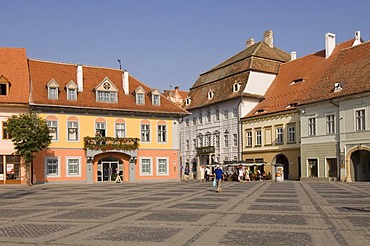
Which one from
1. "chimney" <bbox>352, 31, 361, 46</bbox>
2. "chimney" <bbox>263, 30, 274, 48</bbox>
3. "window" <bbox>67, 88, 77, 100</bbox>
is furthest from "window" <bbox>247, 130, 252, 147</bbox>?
"window" <bbox>67, 88, 77, 100</bbox>

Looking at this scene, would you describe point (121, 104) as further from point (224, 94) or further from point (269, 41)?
point (269, 41)

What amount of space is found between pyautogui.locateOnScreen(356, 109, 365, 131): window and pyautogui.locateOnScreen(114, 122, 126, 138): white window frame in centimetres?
2035

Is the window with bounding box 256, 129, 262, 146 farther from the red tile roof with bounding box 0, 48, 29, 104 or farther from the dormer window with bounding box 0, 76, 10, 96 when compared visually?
the dormer window with bounding box 0, 76, 10, 96

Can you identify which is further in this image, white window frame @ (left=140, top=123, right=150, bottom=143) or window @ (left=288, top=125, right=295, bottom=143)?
window @ (left=288, top=125, right=295, bottom=143)

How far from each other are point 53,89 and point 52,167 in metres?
6.75

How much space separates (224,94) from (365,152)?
21.5 metres

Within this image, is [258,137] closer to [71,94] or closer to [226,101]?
[226,101]

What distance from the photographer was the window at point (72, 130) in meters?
43.4

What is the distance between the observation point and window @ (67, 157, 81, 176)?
43094mm

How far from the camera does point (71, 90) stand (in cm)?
4412

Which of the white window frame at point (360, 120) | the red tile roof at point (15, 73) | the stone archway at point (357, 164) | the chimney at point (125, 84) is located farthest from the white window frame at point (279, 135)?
the red tile roof at point (15, 73)

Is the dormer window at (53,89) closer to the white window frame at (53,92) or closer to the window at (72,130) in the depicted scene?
the white window frame at (53,92)

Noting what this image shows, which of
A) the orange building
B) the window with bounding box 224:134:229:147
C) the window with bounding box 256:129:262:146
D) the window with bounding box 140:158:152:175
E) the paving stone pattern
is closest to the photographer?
the paving stone pattern

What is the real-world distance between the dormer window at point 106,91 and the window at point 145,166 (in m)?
6.21
